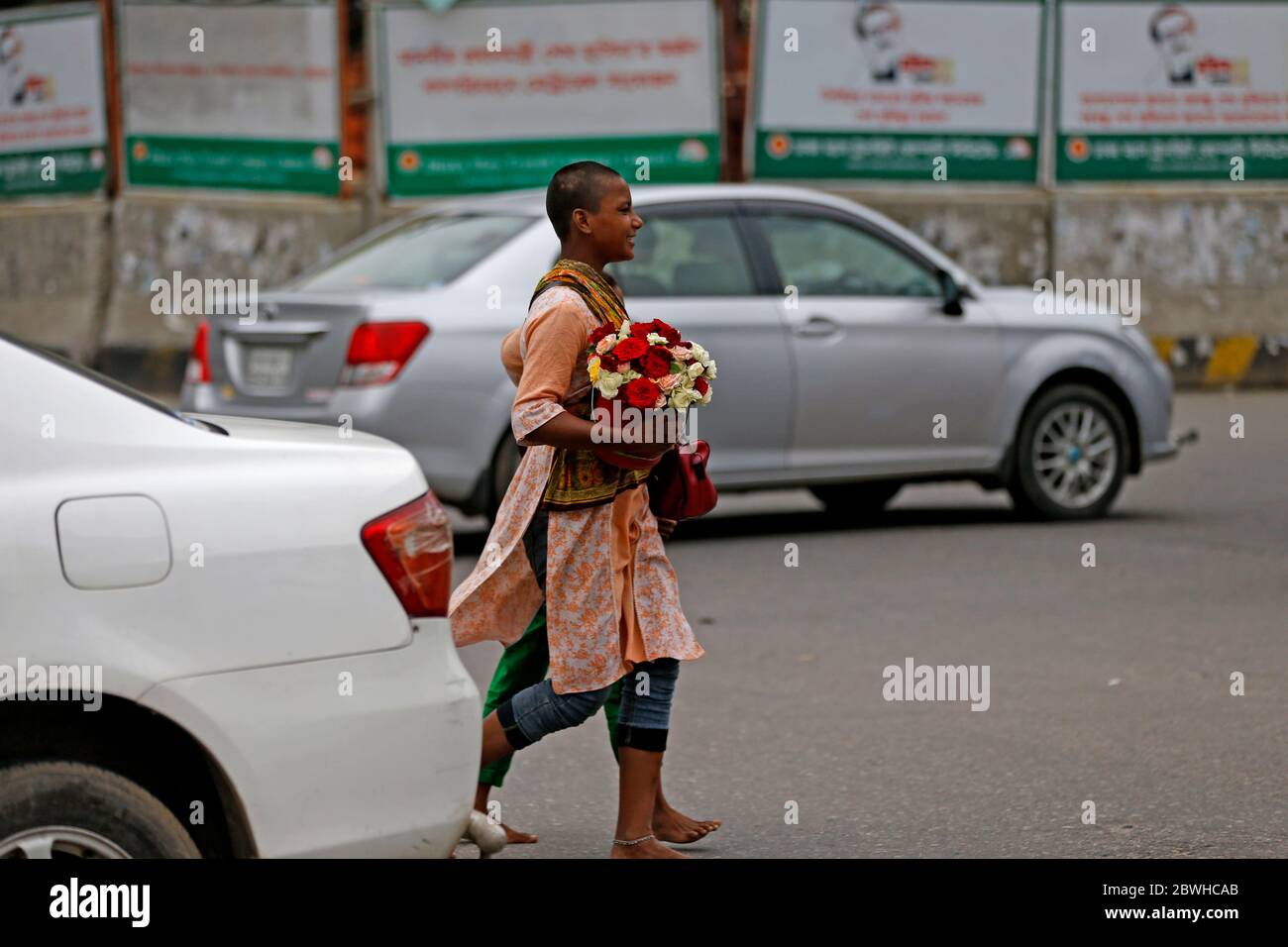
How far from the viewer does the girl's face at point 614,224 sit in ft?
16.2

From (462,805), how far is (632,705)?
1.11m

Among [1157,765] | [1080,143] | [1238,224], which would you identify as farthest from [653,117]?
[1157,765]

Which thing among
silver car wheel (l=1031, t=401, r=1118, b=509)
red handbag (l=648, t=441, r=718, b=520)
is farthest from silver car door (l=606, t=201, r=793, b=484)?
red handbag (l=648, t=441, r=718, b=520)

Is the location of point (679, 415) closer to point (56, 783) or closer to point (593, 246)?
point (593, 246)

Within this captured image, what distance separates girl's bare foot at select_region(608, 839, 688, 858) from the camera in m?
4.95

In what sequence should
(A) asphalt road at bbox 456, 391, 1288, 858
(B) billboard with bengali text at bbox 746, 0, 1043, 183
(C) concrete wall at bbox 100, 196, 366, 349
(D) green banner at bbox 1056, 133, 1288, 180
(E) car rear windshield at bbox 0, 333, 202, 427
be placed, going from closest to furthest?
(E) car rear windshield at bbox 0, 333, 202, 427 < (A) asphalt road at bbox 456, 391, 1288, 858 < (C) concrete wall at bbox 100, 196, 366, 349 < (B) billboard with bengali text at bbox 746, 0, 1043, 183 < (D) green banner at bbox 1056, 133, 1288, 180

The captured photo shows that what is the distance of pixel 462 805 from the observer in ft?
12.7

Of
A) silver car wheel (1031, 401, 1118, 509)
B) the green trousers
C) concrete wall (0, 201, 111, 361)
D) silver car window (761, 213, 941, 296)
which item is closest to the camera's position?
the green trousers

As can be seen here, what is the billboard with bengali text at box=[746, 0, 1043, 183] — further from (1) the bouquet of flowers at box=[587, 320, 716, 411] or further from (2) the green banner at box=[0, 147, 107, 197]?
(1) the bouquet of flowers at box=[587, 320, 716, 411]

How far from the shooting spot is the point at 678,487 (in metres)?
4.99

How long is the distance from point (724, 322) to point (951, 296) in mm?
1245

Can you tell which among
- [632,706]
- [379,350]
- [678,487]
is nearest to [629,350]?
[678,487]

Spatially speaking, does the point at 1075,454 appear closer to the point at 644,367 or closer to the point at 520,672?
the point at 520,672

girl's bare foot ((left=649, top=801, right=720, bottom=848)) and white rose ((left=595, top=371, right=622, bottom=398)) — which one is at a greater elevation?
white rose ((left=595, top=371, right=622, bottom=398))
